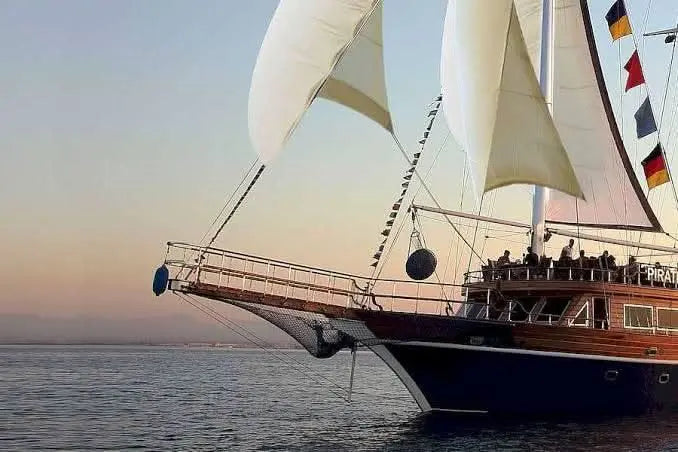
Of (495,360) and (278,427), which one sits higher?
(495,360)

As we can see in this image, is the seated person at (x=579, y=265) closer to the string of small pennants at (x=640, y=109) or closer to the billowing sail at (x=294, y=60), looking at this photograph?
the string of small pennants at (x=640, y=109)

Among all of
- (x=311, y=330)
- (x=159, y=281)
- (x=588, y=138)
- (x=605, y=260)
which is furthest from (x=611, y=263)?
(x=159, y=281)

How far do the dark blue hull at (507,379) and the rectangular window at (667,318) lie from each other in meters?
2.70

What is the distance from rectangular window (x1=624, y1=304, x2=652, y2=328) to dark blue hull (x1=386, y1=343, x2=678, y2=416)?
1.63 metres

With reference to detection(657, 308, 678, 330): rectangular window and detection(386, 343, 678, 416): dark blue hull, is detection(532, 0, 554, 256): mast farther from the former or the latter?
detection(386, 343, 678, 416): dark blue hull

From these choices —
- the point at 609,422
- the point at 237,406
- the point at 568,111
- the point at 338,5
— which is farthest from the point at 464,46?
the point at 237,406

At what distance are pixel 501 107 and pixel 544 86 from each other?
5.52 metres

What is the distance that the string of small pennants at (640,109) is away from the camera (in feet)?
102

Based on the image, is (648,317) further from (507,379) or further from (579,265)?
(507,379)

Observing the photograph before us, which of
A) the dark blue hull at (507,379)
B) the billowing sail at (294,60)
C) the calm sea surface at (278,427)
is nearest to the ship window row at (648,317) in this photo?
the dark blue hull at (507,379)

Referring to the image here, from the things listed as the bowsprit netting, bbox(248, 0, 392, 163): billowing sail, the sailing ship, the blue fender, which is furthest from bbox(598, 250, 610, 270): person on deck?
the blue fender

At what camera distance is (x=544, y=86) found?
29.7 meters

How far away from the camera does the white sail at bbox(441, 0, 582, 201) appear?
2450 cm

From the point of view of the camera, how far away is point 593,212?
1195 inches
